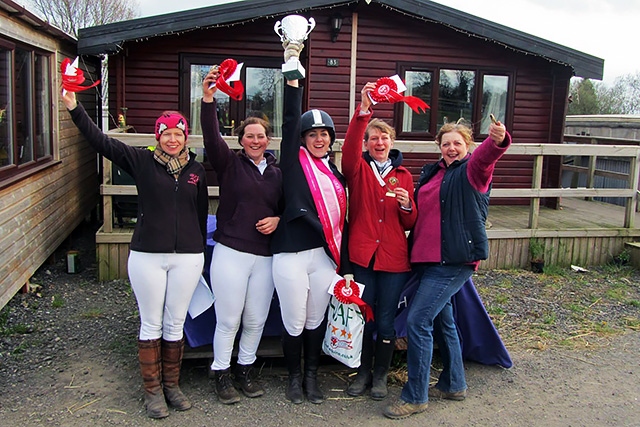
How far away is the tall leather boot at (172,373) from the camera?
3.47 meters

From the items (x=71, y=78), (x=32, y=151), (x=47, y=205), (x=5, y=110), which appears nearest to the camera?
(x=71, y=78)

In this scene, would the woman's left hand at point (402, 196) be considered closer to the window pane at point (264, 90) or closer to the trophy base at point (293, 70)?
the trophy base at point (293, 70)

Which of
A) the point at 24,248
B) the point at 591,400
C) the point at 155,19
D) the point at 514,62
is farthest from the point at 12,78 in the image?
the point at 514,62

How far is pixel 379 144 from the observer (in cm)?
359

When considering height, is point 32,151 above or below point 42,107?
below

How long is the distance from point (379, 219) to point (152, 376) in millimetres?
1557

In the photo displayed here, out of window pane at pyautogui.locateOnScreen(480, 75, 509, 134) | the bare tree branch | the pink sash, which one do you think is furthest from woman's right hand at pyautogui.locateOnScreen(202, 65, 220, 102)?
the bare tree branch

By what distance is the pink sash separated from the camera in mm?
3496

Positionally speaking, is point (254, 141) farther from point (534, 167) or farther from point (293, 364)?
point (534, 167)

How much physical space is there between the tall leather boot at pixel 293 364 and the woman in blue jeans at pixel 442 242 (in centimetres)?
54

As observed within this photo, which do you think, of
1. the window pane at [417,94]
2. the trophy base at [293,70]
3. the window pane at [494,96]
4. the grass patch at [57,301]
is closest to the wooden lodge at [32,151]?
the grass patch at [57,301]

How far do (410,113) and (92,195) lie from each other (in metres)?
5.15

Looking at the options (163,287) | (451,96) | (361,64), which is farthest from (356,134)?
(451,96)

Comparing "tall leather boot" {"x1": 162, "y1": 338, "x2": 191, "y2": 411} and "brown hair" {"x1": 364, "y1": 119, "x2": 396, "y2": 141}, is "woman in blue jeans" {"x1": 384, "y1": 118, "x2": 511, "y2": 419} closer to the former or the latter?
"brown hair" {"x1": 364, "y1": 119, "x2": 396, "y2": 141}
